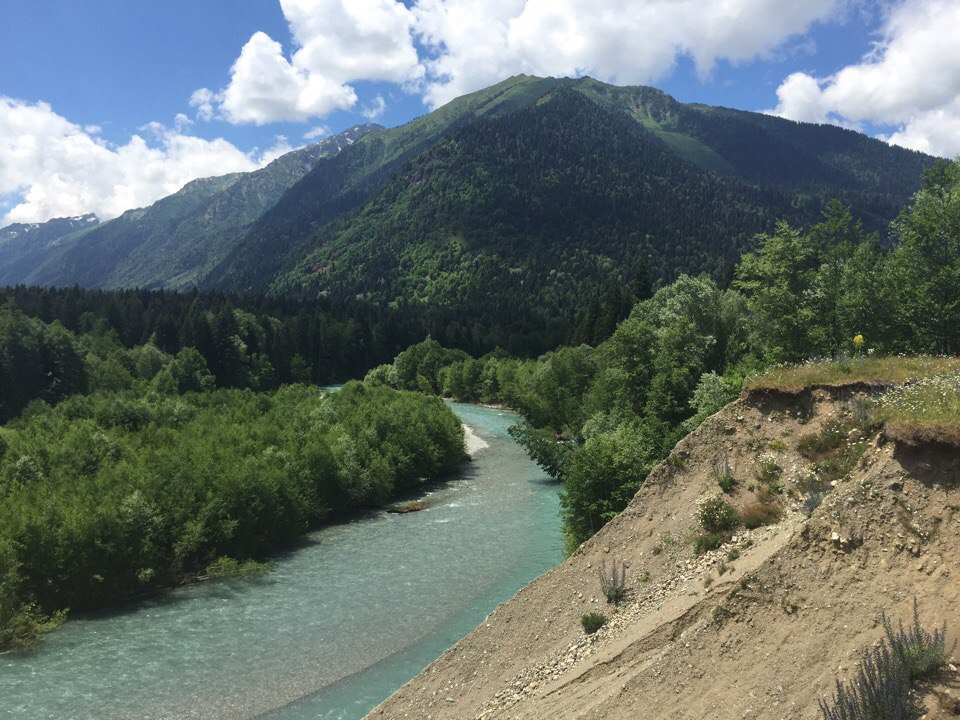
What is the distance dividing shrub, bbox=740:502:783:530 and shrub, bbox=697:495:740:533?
298 mm

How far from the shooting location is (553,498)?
1917 inches

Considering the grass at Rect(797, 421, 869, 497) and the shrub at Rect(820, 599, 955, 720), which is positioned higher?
the grass at Rect(797, 421, 869, 497)

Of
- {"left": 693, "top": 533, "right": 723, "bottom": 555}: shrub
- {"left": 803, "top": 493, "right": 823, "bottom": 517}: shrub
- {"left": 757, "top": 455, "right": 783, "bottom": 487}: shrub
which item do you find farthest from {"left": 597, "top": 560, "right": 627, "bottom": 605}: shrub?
{"left": 803, "top": 493, "right": 823, "bottom": 517}: shrub

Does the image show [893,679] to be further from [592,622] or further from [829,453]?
[592,622]

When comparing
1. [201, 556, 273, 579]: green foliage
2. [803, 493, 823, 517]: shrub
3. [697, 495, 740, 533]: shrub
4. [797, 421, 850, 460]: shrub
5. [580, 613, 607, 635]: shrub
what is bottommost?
[201, 556, 273, 579]: green foliage

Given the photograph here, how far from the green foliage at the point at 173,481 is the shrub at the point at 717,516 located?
28445 millimetres

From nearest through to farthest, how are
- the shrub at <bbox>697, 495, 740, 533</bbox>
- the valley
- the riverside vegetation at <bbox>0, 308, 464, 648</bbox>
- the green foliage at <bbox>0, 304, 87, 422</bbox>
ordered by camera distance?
the valley → the shrub at <bbox>697, 495, 740, 533</bbox> → the riverside vegetation at <bbox>0, 308, 464, 648</bbox> → the green foliage at <bbox>0, 304, 87, 422</bbox>

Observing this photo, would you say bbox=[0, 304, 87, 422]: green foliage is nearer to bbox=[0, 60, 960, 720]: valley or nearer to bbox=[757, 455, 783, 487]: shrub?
bbox=[0, 60, 960, 720]: valley

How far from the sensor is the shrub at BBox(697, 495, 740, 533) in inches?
666

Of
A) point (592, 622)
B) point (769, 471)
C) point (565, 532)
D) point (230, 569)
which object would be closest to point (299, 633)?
point (230, 569)

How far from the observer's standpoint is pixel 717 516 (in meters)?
17.2

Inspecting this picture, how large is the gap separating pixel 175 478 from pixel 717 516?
110 feet

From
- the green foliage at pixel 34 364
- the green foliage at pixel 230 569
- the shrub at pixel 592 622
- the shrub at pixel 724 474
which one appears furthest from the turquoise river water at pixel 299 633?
the green foliage at pixel 34 364

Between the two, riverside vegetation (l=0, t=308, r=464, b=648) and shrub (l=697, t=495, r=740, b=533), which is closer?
shrub (l=697, t=495, r=740, b=533)
